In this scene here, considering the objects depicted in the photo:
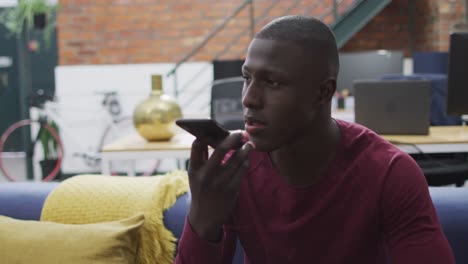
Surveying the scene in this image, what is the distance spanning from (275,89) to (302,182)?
19 centimetres

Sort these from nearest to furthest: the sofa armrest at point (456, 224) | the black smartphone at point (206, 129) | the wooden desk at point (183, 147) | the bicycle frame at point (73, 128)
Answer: the black smartphone at point (206, 129) → the sofa armrest at point (456, 224) → the wooden desk at point (183, 147) → the bicycle frame at point (73, 128)

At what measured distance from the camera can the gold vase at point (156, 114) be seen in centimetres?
252

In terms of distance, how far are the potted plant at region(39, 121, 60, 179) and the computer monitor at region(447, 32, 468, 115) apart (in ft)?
12.3

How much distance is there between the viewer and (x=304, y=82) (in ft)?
3.18

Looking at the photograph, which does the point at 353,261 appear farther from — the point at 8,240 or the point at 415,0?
the point at 415,0

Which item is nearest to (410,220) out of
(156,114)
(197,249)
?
(197,249)

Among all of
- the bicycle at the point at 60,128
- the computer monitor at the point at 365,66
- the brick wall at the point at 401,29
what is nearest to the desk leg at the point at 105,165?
the computer monitor at the point at 365,66

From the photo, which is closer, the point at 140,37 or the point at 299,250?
the point at 299,250

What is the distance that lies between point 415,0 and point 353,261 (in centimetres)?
492

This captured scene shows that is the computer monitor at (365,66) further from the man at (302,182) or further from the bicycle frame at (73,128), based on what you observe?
the man at (302,182)

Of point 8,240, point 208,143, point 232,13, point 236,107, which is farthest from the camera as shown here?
point 232,13

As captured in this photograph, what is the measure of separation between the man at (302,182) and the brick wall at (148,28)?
14.5ft

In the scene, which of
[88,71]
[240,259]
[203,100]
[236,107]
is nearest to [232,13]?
[203,100]

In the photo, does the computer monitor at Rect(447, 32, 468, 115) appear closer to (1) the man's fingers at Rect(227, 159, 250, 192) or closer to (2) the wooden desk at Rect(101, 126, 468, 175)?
(2) the wooden desk at Rect(101, 126, 468, 175)
